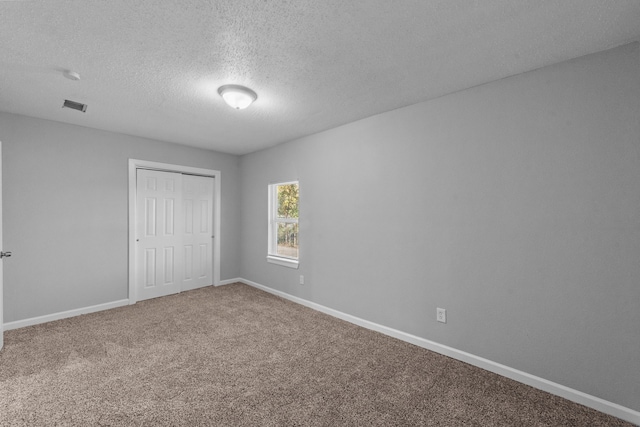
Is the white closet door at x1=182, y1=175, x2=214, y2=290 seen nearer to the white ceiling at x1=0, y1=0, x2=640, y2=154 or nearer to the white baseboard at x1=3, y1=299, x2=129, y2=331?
the white baseboard at x1=3, y1=299, x2=129, y2=331

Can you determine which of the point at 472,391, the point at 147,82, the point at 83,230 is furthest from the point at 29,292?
the point at 472,391

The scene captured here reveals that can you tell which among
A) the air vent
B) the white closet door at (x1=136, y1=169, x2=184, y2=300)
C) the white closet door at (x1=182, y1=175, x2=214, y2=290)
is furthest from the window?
the air vent

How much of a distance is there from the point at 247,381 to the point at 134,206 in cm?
319

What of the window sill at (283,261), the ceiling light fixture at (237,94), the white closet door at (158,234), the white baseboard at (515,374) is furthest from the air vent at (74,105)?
the white baseboard at (515,374)

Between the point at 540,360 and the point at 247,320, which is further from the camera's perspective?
the point at 247,320

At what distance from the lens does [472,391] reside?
82.8 inches

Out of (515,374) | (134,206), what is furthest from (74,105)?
(515,374)

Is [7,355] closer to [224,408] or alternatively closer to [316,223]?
[224,408]

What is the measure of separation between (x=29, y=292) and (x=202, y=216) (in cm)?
228

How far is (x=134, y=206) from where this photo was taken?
13.7 feet

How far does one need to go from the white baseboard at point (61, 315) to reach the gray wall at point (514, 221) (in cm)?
307

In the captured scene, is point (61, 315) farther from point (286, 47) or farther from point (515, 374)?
point (515, 374)

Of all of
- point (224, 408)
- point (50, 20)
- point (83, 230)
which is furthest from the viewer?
point (83, 230)

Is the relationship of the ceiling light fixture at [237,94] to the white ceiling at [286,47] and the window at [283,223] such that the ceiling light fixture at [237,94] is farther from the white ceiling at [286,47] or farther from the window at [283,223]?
the window at [283,223]
